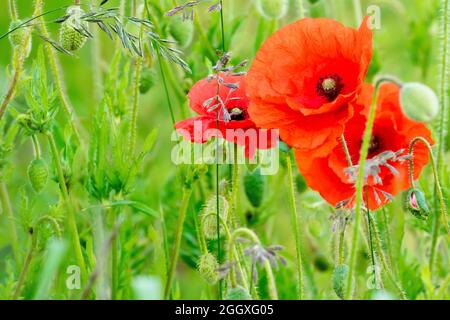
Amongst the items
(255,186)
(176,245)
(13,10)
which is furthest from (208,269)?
(13,10)

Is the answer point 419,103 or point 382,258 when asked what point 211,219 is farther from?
point 419,103

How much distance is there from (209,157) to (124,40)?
9.5 inches

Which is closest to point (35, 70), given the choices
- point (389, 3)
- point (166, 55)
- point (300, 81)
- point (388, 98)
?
point (166, 55)

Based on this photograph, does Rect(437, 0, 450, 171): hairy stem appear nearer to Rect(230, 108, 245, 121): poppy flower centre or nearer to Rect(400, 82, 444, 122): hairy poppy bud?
Rect(230, 108, 245, 121): poppy flower centre

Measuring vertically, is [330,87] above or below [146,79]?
below

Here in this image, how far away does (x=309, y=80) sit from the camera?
3.87 ft

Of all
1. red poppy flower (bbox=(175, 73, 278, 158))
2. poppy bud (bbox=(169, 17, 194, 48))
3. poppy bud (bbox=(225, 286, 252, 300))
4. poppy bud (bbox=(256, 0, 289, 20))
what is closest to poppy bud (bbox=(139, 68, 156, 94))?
poppy bud (bbox=(169, 17, 194, 48))

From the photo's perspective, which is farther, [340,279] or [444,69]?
[444,69]

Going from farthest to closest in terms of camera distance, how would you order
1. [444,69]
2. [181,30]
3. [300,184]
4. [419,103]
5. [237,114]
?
[300,184] < [181,30] < [444,69] < [237,114] < [419,103]

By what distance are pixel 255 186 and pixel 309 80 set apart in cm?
29

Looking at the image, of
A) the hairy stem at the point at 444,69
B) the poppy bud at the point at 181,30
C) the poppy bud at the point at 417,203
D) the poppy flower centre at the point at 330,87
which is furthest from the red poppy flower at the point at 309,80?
the poppy bud at the point at 181,30

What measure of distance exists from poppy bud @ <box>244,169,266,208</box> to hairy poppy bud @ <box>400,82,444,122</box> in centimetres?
52

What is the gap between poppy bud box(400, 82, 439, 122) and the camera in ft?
2.93
